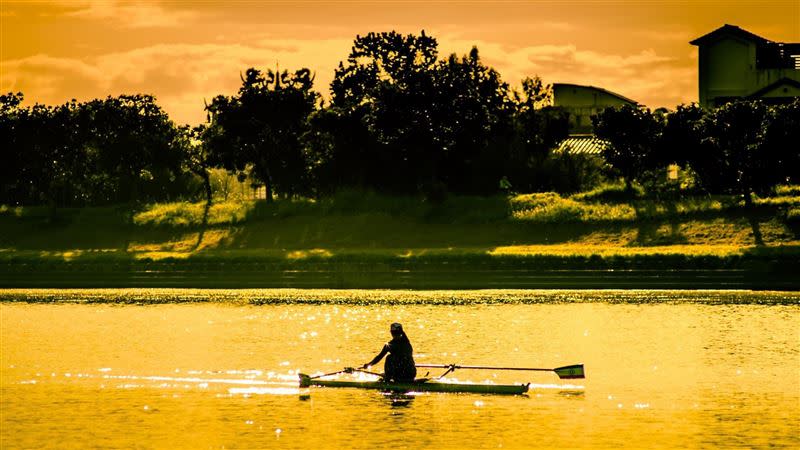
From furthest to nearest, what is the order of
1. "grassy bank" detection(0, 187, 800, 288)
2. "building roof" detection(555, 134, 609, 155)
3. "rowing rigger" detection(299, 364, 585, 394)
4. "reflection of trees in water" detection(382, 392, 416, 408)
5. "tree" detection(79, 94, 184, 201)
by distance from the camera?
"building roof" detection(555, 134, 609, 155) → "tree" detection(79, 94, 184, 201) → "grassy bank" detection(0, 187, 800, 288) → "rowing rigger" detection(299, 364, 585, 394) → "reflection of trees in water" detection(382, 392, 416, 408)

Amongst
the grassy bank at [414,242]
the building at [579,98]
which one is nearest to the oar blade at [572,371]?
the grassy bank at [414,242]

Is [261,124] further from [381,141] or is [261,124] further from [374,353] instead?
[374,353]

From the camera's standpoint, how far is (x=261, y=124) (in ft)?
286

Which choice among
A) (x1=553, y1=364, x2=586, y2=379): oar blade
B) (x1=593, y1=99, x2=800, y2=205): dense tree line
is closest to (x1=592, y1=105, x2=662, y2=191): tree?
(x1=593, y1=99, x2=800, y2=205): dense tree line

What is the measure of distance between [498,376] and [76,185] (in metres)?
62.8

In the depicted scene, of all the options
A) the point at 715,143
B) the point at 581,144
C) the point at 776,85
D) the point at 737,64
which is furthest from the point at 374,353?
the point at 737,64

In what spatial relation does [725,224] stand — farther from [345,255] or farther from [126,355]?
[126,355]

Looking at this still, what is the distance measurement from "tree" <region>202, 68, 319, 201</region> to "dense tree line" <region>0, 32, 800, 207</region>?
0.09 meters

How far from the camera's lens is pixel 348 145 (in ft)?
283

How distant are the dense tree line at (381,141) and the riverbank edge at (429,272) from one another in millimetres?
13711

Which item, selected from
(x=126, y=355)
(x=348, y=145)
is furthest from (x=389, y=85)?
(x=126, y=355)

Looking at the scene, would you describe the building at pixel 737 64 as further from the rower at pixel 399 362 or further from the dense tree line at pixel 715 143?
the rower at pixel 399 362

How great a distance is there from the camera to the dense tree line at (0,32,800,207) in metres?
76.2

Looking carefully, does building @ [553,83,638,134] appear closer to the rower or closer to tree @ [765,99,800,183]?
tree @ [765,99,800,183]
